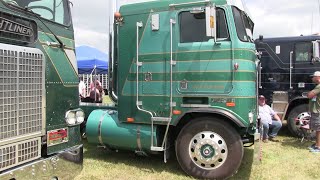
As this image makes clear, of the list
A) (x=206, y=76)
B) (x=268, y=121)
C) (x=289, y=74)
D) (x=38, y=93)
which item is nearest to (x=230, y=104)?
(x=206, y=76)

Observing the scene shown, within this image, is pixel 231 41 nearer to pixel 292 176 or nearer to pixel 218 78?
pixel 218 78

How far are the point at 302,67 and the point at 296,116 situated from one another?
4.41 feet

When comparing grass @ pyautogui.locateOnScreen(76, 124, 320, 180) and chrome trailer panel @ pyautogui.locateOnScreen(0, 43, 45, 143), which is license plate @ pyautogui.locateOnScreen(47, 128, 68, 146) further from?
grass @ pyautogui.locateOnScreen(76, 124, 320, 180)

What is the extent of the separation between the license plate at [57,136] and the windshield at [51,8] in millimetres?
1349

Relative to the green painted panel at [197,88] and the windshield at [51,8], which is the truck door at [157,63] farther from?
the windshield at [51,8]

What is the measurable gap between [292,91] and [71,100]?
716cm

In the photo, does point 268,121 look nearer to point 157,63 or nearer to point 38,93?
point 157,63

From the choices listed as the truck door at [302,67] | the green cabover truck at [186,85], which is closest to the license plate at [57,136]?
the green cabover truck at [186,85]

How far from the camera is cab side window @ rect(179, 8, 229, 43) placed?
5.70 m

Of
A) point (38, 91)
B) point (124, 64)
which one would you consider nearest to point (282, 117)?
point (124, 64)

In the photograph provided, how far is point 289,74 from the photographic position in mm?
9867

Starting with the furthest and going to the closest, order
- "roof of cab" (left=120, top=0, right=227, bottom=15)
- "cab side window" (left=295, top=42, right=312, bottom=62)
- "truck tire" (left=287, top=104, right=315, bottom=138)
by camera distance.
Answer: "cab side window" (left=295, top=42, right=312, bottom=62) → "truck tire" (left=287, top=104, right=315, bottom=138) → "roof of cab" (left=120, top=0, right=227, bottom=15)

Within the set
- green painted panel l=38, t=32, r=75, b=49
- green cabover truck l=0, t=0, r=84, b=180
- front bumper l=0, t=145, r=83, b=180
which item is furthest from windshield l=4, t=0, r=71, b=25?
front bumper l=0, t=145, r=83, b=180

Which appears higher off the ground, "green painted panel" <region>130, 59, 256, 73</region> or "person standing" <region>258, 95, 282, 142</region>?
"green painted panel" <region>130, 59, 256, 73</region>
